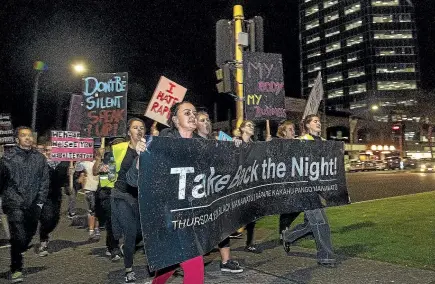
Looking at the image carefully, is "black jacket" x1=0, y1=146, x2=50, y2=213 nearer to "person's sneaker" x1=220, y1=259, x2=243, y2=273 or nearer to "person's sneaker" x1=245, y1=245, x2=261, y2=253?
"person's sneaker" x1=220, y1=259, x2=243, y2=273

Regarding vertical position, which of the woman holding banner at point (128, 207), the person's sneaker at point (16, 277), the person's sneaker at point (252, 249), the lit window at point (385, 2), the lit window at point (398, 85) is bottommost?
the person's sneaker at point (16, 277)

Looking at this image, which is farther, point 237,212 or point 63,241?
point 63,241

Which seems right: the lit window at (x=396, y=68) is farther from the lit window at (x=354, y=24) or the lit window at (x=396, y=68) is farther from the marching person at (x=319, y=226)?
the marching person at (x=319, y=226)

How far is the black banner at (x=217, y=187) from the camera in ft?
10.7

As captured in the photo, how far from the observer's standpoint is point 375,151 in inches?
2132

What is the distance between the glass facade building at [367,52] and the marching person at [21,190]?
400 ft

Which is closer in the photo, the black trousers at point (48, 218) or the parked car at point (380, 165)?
the black trousers at point (48, 218)

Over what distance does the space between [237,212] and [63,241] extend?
4.53m

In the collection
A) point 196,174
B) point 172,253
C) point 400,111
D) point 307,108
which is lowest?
point 172,253

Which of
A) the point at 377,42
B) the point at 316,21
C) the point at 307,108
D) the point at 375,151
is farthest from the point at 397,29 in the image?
the point at 307,108

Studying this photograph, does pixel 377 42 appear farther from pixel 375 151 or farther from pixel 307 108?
pixel 307 108

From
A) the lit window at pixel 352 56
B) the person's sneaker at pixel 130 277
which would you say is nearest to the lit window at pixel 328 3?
the lit window at pixel 352 56

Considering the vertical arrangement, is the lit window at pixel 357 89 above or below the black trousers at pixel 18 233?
above

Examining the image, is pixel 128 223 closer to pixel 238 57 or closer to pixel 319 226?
pixel 319 226
